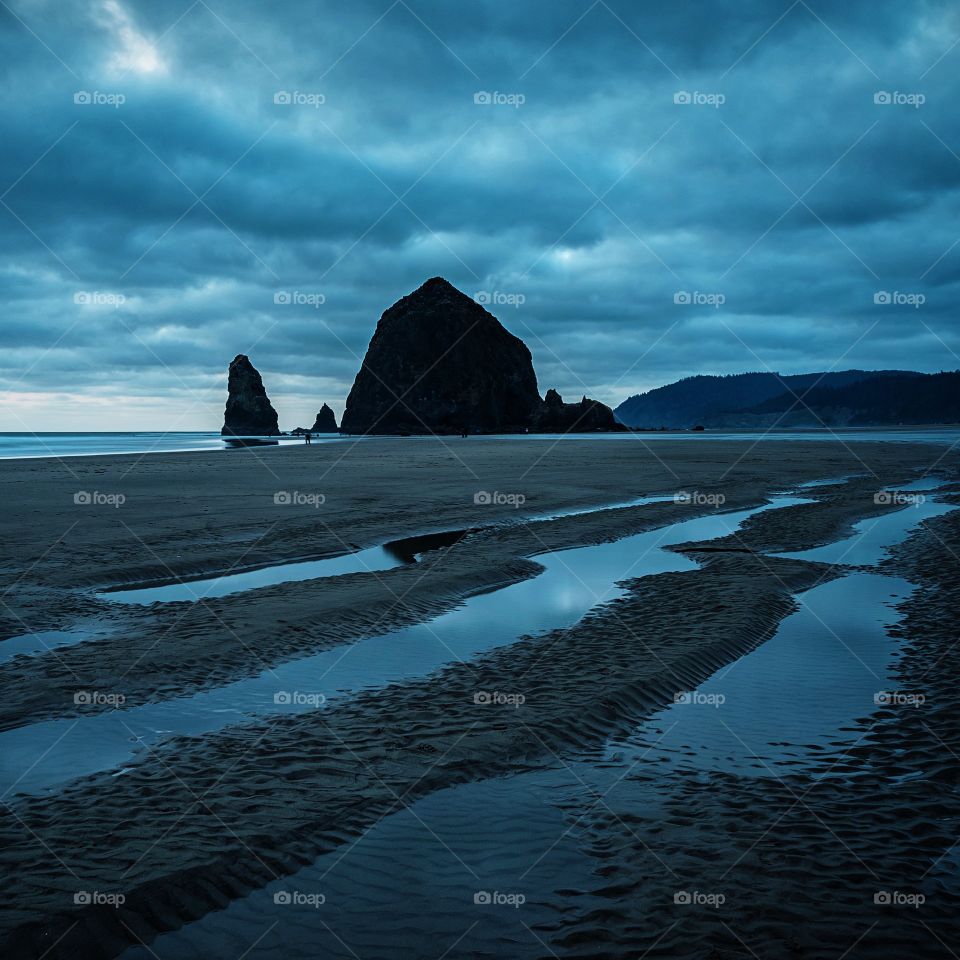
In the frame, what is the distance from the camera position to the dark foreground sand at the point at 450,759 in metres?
4.89

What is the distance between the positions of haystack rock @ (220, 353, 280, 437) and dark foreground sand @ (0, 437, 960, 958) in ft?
551

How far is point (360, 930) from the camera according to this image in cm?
482

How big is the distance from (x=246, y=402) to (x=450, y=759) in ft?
601

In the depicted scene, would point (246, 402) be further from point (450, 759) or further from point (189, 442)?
point (450, 759)

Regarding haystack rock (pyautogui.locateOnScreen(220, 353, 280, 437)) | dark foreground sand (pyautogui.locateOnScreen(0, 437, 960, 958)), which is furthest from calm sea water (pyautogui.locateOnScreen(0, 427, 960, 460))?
dark foreground sand (pyautogui.locateOnScreen(0, 437, 960, 958))

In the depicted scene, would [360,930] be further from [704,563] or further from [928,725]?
[704,563]

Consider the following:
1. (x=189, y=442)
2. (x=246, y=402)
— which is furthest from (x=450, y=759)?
(x=246, y=402)

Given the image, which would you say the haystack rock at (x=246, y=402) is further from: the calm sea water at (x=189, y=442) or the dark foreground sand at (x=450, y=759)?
the dark foreground sand at (x=450, y=759)

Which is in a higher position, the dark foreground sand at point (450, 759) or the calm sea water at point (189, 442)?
the calm sea water at point (189, 442)

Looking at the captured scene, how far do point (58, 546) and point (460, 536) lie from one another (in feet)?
34.9

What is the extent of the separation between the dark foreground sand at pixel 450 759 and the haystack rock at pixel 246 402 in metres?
168

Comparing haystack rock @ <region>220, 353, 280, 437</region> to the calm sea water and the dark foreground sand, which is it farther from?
the dark foreground sand

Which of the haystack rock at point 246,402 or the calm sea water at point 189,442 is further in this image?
the haystack rock at point 246,402

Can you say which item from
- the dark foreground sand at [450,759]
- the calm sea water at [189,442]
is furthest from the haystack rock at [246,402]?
the dark foreground sand at [450,759]
